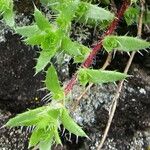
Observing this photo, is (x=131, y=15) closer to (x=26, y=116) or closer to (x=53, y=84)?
(x=53, y=84)

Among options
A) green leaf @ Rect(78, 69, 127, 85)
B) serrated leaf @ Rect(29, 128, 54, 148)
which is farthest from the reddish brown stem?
serrated leaf @ Rect(29, 128, 54, 148)

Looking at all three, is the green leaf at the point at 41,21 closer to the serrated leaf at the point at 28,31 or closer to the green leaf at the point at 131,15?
the serrated leaf at the point at 28,31

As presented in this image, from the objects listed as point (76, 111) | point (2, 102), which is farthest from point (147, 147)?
point (2, 102)

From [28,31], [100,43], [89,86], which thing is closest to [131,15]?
[100,43]

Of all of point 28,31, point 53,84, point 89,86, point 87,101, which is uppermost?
point 28,31

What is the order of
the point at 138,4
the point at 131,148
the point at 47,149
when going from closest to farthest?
1. the point at 47,149
2. the point at 131,148
3. the point at 138,4

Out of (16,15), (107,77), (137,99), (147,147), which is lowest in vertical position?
(147,147)

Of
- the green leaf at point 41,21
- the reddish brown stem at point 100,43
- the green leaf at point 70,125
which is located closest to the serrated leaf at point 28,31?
the green leaf at point 41,21

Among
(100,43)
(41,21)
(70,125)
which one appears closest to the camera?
(70,125)

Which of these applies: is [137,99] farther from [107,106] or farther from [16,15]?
[16,15]
